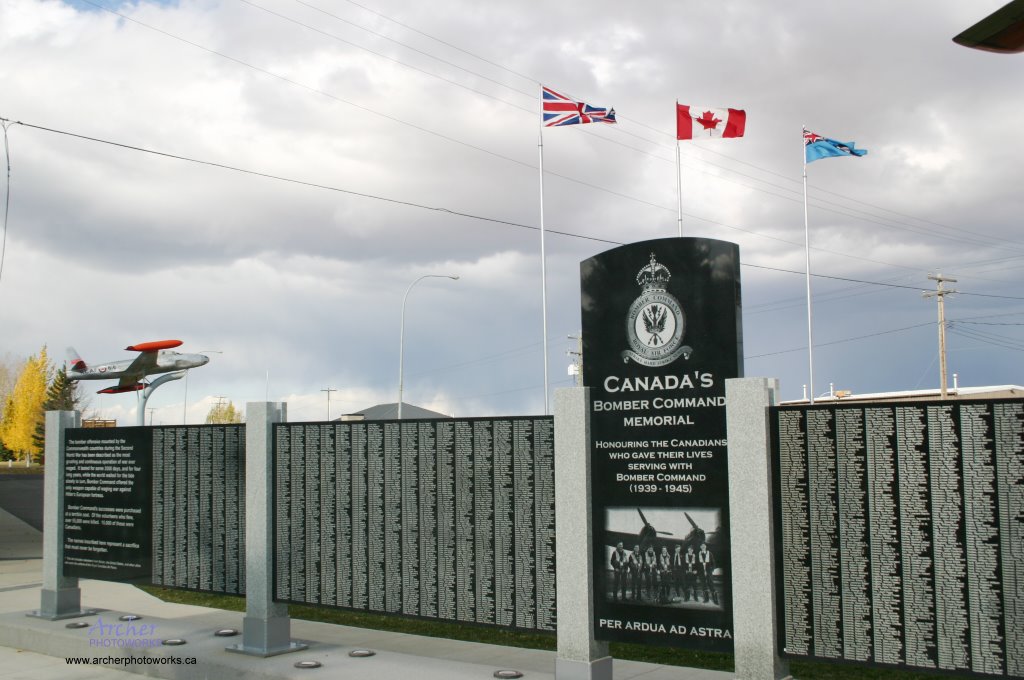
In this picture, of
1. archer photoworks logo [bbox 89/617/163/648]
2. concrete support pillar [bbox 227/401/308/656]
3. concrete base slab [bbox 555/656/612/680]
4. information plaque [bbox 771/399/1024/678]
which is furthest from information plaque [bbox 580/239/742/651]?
archer photoworks logo [bbox 89/617/163/648]

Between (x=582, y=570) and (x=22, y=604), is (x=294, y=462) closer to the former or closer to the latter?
(x=582, y=570)

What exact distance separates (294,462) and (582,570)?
3903 mm

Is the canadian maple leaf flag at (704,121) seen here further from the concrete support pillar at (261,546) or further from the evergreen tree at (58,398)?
the evergreen tree at (58,398)

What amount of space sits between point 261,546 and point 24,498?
1341 inches

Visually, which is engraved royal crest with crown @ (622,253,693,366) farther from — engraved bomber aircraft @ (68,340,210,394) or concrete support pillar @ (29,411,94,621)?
engraved bomber aircraft @ (68,340,210,394)

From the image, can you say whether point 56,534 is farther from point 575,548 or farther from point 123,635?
point 575,548

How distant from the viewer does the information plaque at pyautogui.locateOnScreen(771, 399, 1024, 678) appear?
6.23 m

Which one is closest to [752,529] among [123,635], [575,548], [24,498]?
[575,548]

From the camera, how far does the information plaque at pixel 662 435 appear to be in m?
7.41

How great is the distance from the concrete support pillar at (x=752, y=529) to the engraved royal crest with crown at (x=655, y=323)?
0.67 metres

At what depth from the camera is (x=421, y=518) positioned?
9.16m

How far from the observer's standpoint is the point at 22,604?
14.8m

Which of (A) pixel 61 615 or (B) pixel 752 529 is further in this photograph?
(A) pixel 61 615

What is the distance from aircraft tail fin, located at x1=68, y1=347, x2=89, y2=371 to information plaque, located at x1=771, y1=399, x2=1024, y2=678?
3889 centimetres
